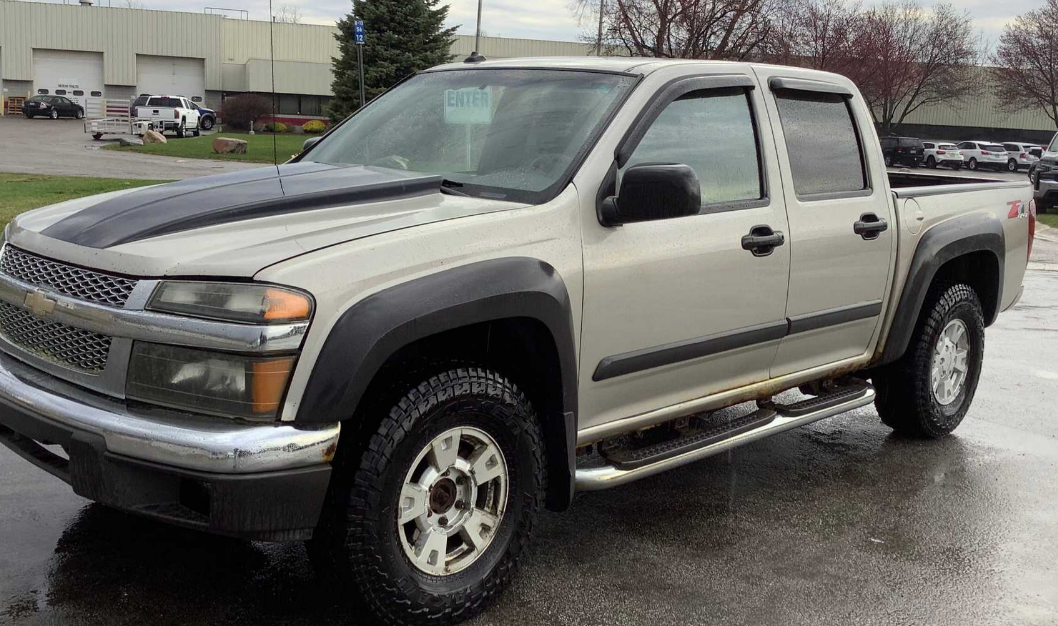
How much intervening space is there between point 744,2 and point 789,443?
3125 cm

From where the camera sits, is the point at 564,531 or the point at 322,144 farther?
the point at 322,144

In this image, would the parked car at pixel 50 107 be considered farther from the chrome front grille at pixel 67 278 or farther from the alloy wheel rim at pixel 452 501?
the alloy wheel rim at pixel 452 501

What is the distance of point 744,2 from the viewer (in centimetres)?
3459

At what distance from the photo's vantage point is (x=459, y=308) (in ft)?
10.7

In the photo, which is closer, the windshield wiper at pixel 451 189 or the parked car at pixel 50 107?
the windshield wiper at pixel 451 189

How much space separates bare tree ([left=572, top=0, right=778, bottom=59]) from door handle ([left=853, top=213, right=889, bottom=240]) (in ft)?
101

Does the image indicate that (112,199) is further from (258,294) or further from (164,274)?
(258,294)

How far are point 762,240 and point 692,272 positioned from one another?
0.44 metres

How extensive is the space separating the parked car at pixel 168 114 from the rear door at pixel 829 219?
3984cm

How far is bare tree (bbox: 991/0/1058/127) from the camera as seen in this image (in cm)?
5519

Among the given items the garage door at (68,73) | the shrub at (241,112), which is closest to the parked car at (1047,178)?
the shrub at (241,112)

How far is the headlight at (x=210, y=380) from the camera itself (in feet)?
9.57

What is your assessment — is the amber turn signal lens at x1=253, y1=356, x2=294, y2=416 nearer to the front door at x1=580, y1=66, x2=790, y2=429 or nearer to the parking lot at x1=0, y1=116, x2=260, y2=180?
the front door at x1=580, y1=66, x2=790, y2=429

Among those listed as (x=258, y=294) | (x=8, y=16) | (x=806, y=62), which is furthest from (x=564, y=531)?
(x=8, y=16)
